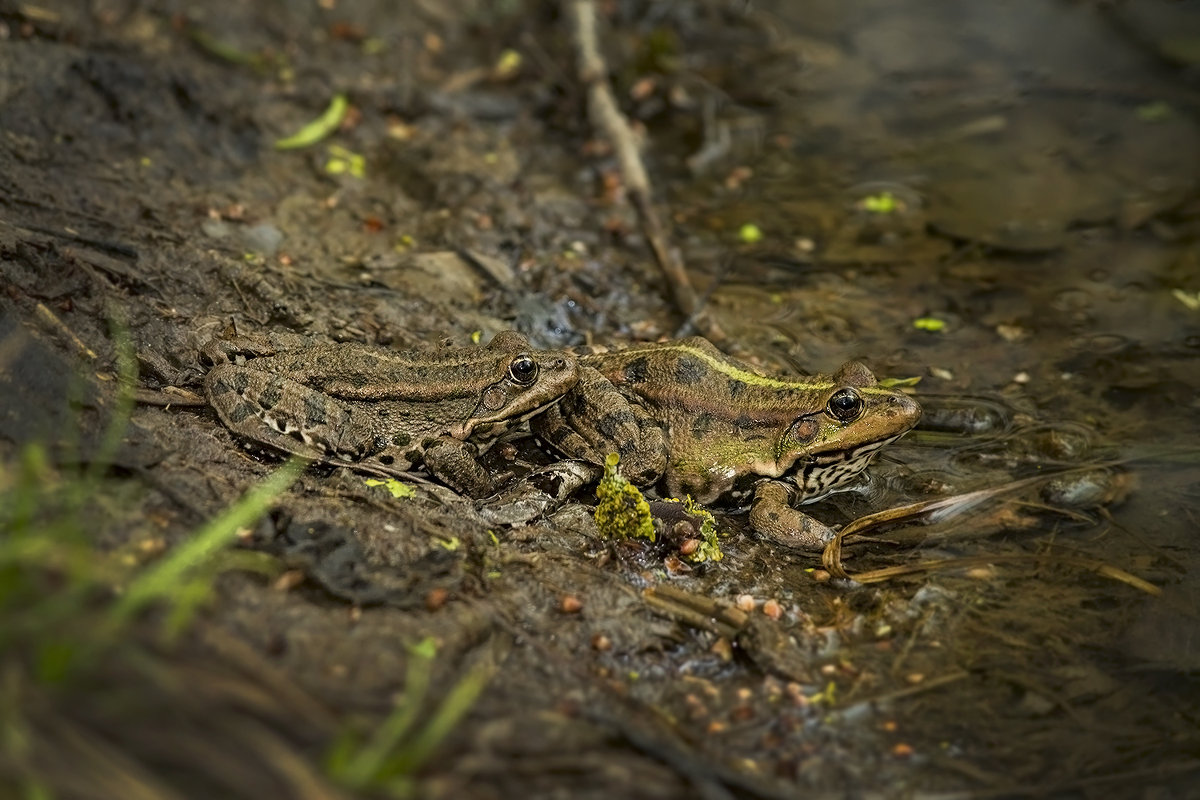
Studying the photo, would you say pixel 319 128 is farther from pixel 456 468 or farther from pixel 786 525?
pixel 786 525

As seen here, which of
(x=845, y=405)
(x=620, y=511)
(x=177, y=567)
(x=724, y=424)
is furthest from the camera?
(x=724, y=424)

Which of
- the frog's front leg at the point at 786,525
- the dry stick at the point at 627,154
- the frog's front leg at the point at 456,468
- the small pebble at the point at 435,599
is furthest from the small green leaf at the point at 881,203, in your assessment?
the small pebble at the point at 435,599

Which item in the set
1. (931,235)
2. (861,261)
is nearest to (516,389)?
(861,261)

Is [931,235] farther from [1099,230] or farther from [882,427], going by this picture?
[882,427]

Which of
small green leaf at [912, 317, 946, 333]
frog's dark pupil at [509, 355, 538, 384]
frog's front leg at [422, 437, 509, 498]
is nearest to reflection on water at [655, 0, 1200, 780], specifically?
small green leaf at [912, 317, 946, 333]

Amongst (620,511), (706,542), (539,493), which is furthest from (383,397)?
(706,542)

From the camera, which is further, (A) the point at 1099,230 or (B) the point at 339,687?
(A) the point at 1099,230
